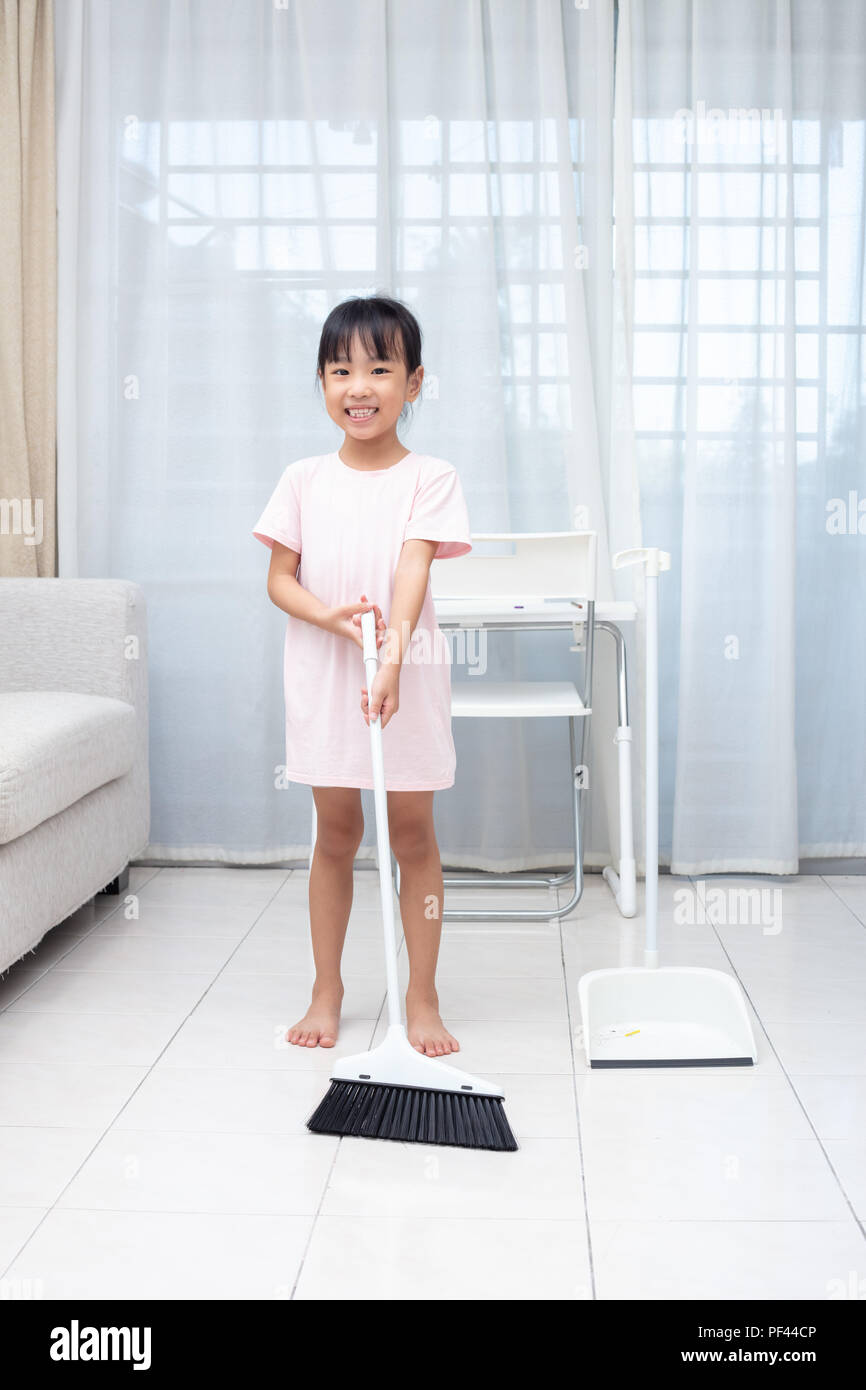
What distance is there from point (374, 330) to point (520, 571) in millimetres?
1031

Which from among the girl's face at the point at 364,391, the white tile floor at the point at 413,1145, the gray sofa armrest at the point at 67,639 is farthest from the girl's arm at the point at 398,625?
the gray sofa armrest at the point at 67,639

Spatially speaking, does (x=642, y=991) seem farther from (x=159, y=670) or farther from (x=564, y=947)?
(x=159, y=670)

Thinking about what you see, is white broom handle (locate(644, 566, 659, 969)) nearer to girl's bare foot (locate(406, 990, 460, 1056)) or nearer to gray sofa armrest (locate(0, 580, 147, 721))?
girl's bare foot (locate(406, 990, 460, 1056))

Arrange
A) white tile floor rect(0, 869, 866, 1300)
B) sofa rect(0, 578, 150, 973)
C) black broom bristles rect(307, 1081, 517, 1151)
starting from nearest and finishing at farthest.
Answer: white tile floor rect(0, 869, 866, 1300) < black broom bristles rect(307, 1081, 517, 1151) < sofa rect(0, 578, 150, 973)

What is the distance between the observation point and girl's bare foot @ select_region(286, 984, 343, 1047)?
6.00ft

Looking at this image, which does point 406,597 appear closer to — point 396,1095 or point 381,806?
point 381,806

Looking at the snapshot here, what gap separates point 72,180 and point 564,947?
2.08 m

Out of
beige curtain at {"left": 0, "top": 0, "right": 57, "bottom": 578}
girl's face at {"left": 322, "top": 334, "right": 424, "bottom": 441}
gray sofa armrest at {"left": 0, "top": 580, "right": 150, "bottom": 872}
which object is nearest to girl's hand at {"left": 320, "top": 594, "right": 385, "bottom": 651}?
girl's face at {"left": 322, "top": 334, "right": 424, "bottom": 441}

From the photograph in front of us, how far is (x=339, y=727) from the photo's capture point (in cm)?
177

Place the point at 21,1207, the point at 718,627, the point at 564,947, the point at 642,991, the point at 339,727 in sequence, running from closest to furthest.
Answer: the point at 21,1207 < the point at 339,727 < the point at 642,991 < the point at 564,947 < the point at 718,627

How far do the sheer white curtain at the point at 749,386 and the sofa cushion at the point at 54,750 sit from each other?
4.23 feet

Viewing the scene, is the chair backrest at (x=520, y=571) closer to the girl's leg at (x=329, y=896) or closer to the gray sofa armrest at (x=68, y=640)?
the gray sofa armrest at (x=68, y=640)

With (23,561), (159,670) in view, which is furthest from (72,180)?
(159,670)

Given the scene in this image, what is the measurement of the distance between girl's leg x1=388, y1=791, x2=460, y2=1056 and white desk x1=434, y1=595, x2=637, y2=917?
0.62 metres
